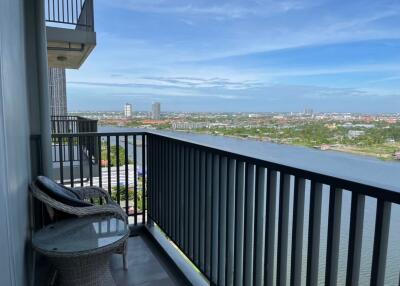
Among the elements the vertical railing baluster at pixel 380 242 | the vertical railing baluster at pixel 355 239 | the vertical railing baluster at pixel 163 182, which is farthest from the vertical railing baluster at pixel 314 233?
the vertical railing baluster at pixel 163 182

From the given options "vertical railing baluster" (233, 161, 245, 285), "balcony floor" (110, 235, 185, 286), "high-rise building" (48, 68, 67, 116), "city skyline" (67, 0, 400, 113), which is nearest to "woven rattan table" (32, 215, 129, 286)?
"balcony floor" (110, 235, 185, 286)

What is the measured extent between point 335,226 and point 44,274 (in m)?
2.31

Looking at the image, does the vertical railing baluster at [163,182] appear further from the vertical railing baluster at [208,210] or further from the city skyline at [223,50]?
the city skyline at [223,50]

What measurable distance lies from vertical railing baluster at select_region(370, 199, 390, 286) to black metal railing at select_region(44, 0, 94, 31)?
19.4ft

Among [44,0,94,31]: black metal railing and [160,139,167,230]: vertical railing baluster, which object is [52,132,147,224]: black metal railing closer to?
[160,139,167,230]: vertical railing baluster

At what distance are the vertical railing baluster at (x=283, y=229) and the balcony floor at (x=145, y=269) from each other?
1159 millimetres

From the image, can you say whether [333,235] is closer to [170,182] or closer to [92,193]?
[170,182]

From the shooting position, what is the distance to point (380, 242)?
3.36 ft

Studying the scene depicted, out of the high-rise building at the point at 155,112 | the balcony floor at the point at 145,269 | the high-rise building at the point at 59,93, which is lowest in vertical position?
the balcony floor at the point at 145,269

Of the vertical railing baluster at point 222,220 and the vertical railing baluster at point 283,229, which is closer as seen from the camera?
the vertical railing baluster at point 283,229

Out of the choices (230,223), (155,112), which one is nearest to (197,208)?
(230,223)

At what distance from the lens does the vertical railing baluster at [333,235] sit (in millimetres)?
1182

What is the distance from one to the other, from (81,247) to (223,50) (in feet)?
65.6

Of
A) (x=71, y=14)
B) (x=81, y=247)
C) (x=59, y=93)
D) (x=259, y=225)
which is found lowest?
(x=81, y=247)
